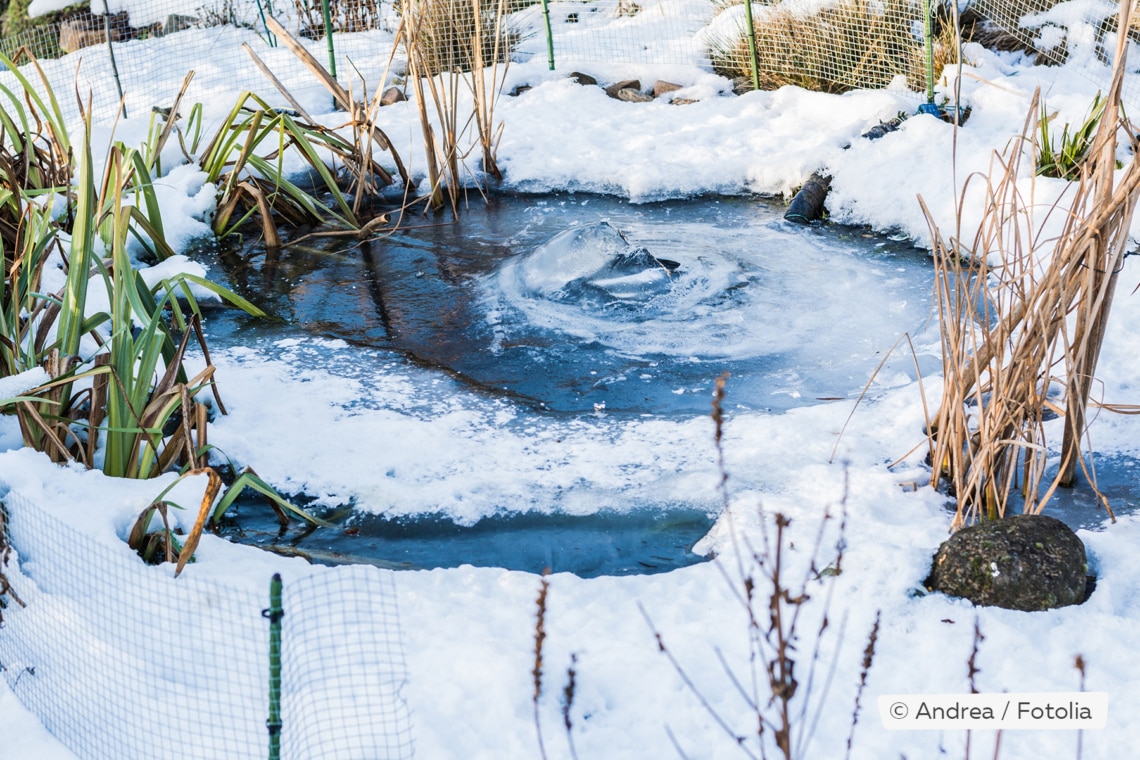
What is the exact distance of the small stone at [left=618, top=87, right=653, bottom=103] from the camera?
6418 millimetres

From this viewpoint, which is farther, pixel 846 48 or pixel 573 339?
pixel 846 48

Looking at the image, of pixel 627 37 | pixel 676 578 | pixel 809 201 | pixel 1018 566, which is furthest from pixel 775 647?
pixel 627 37

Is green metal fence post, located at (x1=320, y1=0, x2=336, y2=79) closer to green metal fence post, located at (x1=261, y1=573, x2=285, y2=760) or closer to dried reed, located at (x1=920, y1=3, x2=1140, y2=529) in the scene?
dried reed, located at (x1=920, y1=3, x2=1140, y2=529)

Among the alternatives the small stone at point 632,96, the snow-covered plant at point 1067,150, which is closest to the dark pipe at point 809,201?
the snow-covered plant at point 1067,150

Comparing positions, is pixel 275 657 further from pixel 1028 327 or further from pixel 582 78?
pixel 582 78

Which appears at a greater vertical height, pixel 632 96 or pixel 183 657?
pixel 632 96

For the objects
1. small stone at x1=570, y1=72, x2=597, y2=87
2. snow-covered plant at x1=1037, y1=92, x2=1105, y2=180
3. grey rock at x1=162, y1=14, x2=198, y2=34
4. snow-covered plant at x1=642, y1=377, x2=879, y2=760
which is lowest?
snow-covered plant at x1=642, y1=377, x2=879, y2=760

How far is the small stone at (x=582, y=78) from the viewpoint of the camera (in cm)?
662

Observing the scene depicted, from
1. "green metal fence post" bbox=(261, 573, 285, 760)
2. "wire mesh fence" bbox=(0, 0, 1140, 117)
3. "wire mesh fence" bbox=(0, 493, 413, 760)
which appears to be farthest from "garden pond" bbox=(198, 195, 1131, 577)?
"wire mesh fence" bbox=(0, 0, 1140, 117)

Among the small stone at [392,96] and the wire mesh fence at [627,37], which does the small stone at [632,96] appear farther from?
the small stone at [392,96]

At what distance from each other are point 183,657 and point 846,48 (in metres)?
5.66

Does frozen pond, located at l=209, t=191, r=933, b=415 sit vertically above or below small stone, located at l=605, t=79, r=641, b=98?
below

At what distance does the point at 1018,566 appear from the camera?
80.2 inches

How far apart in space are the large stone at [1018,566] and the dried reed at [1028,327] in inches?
4.4
